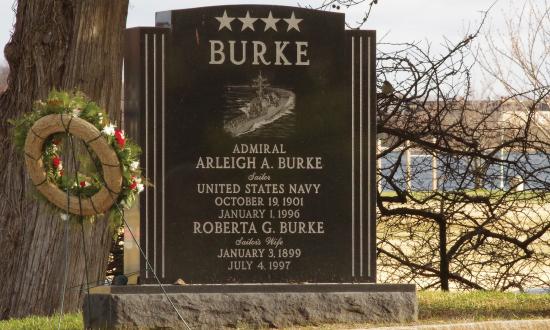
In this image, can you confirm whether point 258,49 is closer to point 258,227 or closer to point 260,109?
point 260,109

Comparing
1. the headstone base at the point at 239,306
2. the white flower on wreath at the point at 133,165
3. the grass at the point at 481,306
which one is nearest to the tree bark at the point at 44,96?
the headstone base at the point at 239,306

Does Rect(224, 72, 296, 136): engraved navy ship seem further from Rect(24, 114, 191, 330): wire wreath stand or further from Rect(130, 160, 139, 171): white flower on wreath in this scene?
Rect(24, 114, 191, 330): wire wreath stand

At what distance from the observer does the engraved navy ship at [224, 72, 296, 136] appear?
8953mm

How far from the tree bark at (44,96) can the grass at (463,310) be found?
2.49ft

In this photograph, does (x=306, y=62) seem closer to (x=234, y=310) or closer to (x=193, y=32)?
(x=193, y=32)

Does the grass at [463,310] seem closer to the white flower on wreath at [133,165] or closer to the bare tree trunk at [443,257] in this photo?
the white flower on wreath at [133,165]

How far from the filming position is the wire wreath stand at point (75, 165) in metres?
7.78

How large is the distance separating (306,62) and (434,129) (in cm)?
558

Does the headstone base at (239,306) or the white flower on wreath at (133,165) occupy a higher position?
the white flower on wreath at (133,165)

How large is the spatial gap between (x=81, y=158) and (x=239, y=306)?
178 centimetres

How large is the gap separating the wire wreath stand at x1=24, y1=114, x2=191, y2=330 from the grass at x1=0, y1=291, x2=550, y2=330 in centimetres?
137

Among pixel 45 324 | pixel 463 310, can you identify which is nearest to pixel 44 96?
pixel 45 324

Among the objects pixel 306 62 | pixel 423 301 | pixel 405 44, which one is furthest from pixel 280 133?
pixel 405 44

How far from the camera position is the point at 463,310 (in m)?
9.88
